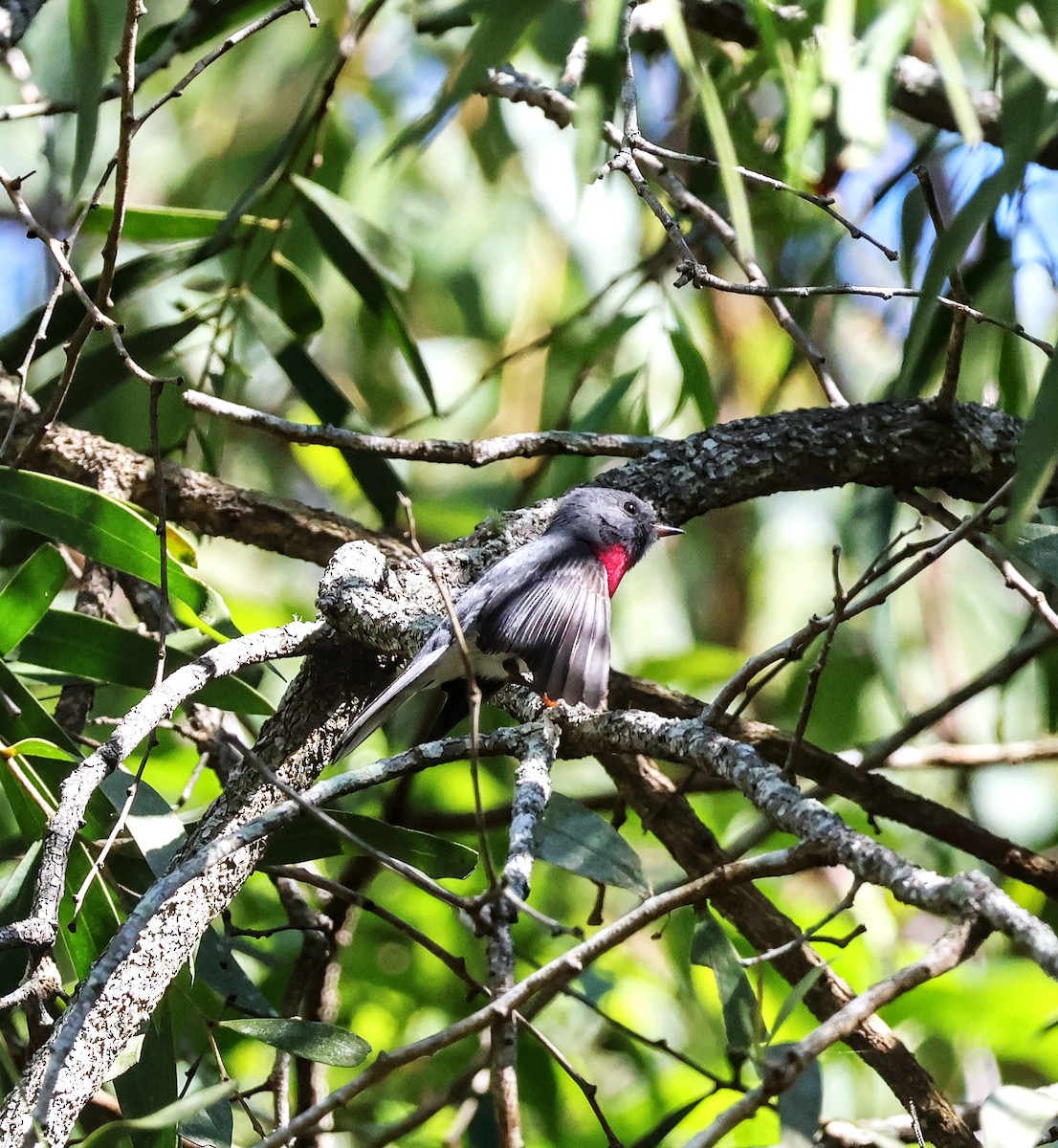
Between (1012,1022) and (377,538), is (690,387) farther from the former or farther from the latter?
(1012,1022)

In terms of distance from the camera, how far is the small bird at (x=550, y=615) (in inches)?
89.1

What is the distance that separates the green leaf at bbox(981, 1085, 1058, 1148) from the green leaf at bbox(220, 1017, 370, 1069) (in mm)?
1039

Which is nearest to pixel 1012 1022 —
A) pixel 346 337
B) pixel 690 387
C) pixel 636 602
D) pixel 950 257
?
pixel 690 387

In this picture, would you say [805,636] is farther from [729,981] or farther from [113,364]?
[113,364]

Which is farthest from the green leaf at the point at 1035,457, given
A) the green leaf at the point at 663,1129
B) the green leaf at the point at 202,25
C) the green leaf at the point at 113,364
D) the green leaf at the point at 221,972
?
the green leaf at the point at 202,25

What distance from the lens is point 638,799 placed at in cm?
279

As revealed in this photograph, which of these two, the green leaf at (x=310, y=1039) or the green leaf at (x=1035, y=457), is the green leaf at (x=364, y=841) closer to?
the green leaf at (x=310, y=1039)

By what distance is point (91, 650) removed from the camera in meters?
2.58

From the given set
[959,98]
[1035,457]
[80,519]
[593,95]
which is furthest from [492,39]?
[80,519]

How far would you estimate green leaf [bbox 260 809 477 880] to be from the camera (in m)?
2.30

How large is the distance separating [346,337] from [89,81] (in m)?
4.65

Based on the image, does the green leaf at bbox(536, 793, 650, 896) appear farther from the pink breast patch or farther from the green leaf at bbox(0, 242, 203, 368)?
the green leaf at bbox(0, 242, 203, 368)

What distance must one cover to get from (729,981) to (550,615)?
780 mm

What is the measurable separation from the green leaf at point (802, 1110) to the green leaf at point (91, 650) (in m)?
1.55
